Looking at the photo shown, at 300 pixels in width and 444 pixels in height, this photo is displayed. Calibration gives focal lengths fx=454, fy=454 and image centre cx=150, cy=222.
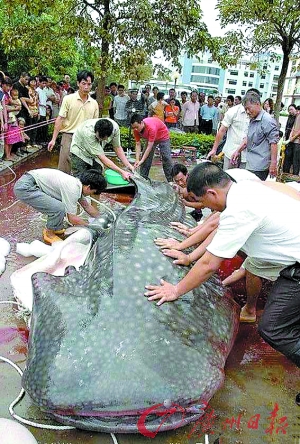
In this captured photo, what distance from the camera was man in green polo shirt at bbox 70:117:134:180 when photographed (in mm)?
5798

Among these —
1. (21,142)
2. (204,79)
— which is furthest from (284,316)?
(204,79)

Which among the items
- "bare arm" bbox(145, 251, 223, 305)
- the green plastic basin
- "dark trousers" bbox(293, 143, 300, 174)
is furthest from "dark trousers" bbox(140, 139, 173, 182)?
"bare arm" bbox(145, 251, 223, 305)

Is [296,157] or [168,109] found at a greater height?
[168,109]

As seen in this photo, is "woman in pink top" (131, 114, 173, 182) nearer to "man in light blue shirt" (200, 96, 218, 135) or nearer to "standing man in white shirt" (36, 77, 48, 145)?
"standing man in white shirt" (36, 77, 48, 145)

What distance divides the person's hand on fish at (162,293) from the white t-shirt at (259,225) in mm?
364

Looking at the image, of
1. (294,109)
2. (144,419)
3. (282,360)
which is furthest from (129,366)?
(294,109)

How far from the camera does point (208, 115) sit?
16.6 meters

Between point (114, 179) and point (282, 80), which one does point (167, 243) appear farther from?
point (282, 80)

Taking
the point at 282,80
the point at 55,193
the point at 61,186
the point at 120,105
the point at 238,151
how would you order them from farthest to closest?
the point at 282,80, the point at 120,105, the point at 238,151, the point at 55,193, the point at 61,186

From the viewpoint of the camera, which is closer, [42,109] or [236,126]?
[236,126]

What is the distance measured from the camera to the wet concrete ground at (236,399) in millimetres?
2635

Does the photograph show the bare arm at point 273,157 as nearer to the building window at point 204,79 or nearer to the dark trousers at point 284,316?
the dark trousers at point 284,316

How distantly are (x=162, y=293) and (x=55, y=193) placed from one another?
2.84 meters

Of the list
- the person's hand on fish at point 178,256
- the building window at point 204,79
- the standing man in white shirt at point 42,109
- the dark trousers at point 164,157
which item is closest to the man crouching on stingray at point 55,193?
the person's hand on fish at point 178,256
